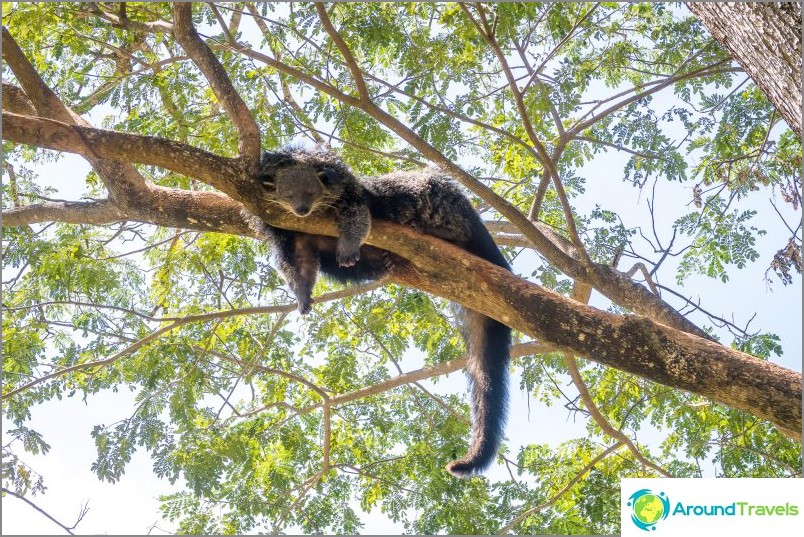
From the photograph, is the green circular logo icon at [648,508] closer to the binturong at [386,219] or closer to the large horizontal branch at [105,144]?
the binturong at [386,219]

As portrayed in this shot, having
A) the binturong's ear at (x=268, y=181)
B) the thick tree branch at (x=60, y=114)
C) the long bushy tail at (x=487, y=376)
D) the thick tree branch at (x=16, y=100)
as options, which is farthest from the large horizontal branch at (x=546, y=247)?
the thick tree branch at (x=16, y=100)

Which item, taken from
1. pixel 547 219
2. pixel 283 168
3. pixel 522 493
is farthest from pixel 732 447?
pixel 283 168

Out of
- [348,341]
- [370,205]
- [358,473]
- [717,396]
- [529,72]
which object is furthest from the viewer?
[348,341]

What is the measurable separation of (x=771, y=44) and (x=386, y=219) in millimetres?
2343

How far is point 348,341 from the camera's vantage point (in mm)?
6328

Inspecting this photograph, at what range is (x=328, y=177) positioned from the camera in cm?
426

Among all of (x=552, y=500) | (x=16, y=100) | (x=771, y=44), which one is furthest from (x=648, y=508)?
(x=16, y=100)

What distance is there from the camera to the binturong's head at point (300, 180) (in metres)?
3.93

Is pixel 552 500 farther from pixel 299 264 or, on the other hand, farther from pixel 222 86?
pixel 222 86

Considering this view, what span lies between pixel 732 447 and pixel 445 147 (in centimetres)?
305

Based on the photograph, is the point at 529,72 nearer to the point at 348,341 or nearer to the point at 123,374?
the point at 348,341

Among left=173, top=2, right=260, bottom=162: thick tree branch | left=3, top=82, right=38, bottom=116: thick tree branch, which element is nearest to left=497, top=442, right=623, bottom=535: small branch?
left=173, top=2, right=260, bottom=162: thick tree branch

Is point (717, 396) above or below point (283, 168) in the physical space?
below

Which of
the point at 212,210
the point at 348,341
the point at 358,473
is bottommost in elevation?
the point at 358,473
